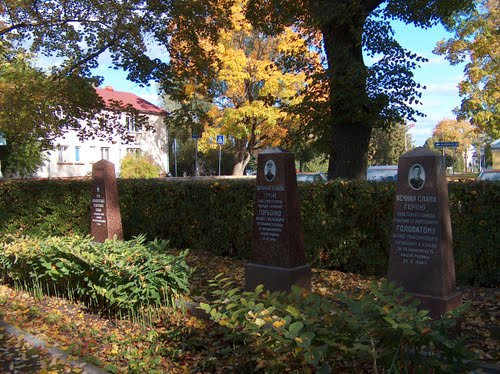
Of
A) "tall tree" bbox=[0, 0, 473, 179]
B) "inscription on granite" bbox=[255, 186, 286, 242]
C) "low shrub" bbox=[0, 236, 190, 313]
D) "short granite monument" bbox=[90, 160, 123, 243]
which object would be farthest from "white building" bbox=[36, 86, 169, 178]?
"inscription on granite" bbox=[255, 186, 286, 242]

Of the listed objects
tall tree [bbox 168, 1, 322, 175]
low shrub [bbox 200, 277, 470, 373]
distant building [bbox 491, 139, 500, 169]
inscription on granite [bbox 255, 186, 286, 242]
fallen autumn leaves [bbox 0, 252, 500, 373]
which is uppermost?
tall tree [bbox 168, 1, 322, 175]

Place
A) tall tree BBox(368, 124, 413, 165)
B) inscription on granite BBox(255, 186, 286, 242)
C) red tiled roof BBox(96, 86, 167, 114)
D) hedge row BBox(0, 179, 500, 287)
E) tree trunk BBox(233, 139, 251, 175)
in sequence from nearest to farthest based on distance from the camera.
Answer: inscription on granite BBox(255, 186, 286, 242) < hedge row BBox(0, 179, 500, 287) < tree trunk BBox(233, 139, 251, 175) < red tiled roof BBox(96, 86, 167, 114) < tall tree BBox(368, 124, 413, 165)

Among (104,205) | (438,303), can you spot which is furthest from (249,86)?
(438,303)

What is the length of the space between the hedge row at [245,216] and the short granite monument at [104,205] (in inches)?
55.3

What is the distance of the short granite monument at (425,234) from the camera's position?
5031 millimetres

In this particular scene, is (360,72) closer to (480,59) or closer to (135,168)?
(480,59)

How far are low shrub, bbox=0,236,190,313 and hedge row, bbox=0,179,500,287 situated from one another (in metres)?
2.65

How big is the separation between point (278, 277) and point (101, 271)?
2191 millimetres

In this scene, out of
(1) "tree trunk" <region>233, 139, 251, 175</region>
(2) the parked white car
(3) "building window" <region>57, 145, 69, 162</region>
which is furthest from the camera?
(3) "building window" <region>57, 145, 69, 162</region>

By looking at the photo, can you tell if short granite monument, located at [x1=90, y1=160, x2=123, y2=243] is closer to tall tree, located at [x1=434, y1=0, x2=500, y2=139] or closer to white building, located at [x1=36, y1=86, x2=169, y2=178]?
tall tree, located at [x1=434, y1=0, x2=500, y2=139]

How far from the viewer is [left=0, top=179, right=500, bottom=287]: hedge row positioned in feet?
22.6

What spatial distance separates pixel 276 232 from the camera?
6340 millimetres

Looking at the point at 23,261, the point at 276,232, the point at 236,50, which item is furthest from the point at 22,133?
the point at 236,50

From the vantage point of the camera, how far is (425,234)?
5129mm
